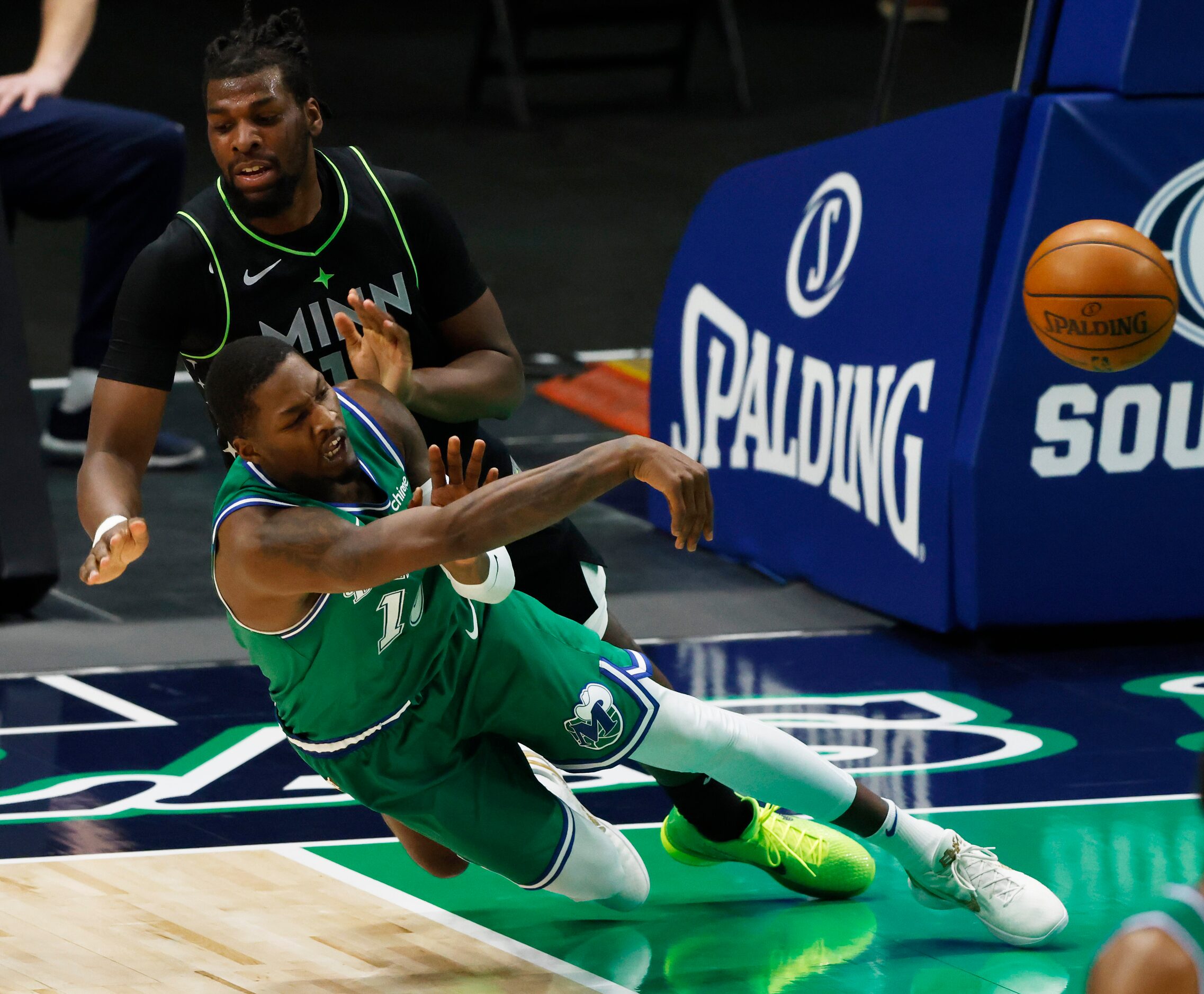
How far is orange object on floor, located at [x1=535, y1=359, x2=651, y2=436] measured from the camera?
1007cm

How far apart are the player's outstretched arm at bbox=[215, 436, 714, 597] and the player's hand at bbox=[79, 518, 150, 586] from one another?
296 millimetres

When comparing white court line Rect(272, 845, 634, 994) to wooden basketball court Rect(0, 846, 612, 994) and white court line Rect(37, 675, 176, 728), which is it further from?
white court line Rect(37, 675, 176, 728)

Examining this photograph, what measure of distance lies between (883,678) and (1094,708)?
702mm

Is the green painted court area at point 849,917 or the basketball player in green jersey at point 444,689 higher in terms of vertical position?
the basketball player in green jersey at point 444,689

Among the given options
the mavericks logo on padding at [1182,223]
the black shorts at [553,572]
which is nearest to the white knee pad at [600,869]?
the black shorts at [553,572]

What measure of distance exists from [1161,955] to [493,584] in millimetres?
1822

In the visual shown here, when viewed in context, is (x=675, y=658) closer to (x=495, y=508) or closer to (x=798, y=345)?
(x=798, y=345)

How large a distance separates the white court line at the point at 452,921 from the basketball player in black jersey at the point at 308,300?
0.38 ft

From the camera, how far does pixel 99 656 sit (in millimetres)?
6695

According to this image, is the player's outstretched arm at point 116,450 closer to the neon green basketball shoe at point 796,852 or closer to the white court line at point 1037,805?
the neon green basketball shoe at point 796,852

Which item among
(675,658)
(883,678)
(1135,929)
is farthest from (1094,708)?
(1135,929)

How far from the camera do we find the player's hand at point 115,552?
3879mm

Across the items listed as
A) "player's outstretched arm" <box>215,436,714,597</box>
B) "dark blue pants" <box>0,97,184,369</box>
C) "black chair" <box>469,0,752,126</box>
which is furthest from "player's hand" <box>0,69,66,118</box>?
"black chair" <box>469,0,752,126</box>

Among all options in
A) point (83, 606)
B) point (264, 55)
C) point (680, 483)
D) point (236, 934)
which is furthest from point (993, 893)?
point (83, 606)
